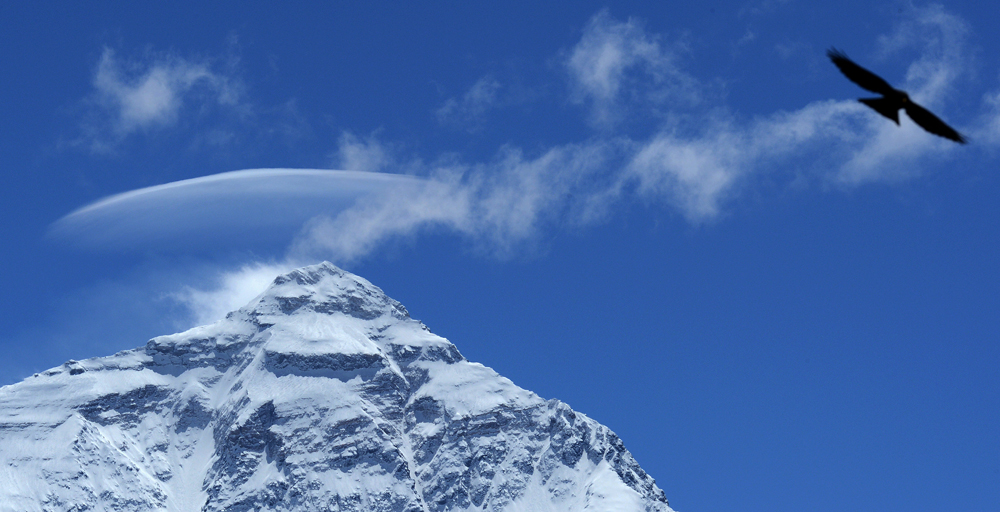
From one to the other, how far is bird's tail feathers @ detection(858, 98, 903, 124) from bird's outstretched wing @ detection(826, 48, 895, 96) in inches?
5.9

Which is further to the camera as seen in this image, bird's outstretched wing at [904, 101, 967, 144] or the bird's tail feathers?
the bird's tail feathers

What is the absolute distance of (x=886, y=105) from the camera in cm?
1909

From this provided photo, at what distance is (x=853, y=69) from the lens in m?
18.8

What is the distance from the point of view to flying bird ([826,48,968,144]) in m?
18.7

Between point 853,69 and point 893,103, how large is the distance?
3.15 ft

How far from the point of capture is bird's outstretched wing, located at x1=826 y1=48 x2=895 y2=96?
18616 mm

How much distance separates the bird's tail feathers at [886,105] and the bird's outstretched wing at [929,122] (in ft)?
0.66

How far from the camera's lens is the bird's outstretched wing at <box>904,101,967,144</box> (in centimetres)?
1884

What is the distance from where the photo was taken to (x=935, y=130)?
19.2 m

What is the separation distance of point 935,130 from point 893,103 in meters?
0.94

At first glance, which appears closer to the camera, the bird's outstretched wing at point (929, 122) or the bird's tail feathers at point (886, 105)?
the bird's outstretched wing at point (929, 122)

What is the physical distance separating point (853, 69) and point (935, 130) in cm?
189

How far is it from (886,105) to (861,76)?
29.2 inches

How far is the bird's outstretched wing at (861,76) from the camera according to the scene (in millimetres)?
18616
